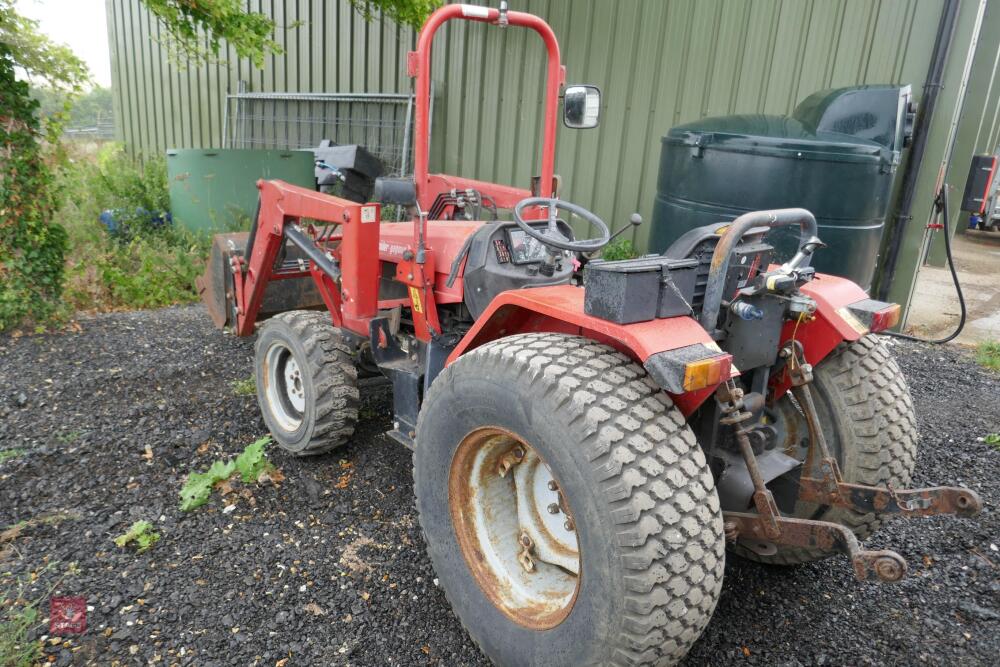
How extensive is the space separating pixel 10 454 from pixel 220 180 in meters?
4.68

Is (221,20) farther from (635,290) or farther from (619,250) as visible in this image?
(635,290)

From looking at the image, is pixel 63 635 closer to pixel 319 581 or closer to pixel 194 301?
pixel 319 581

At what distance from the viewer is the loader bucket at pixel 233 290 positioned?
180 inches

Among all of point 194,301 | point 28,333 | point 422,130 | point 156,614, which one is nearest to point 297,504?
point 156,614

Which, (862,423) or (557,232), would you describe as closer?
(862,423)

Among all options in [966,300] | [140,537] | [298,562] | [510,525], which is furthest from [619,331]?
[966,300]

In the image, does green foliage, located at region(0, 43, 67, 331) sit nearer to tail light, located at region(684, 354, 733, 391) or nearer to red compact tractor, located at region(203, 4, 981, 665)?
red compact tractor, located at region(203, 4, 981, 665)

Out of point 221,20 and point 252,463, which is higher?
point 221,20

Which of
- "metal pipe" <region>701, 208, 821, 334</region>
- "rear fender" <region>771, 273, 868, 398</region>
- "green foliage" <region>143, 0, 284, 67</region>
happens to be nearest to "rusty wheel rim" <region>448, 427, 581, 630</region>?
"metal pipe" <region>701, 208, 821, 334</region>

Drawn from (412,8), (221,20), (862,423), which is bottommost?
Answer: (862,423)

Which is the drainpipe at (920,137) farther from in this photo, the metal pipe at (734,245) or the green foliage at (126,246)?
the green foliage at (126,246)

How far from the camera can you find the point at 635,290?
1871 millimetres

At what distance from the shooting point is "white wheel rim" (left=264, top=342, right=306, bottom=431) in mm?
3607

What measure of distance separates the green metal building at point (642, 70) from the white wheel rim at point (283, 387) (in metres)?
4.39
